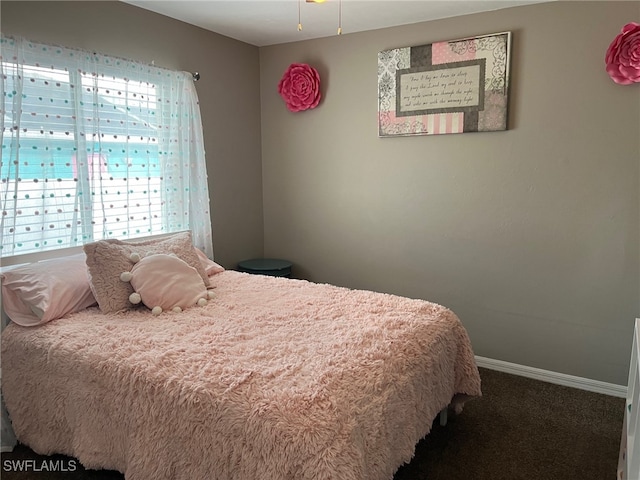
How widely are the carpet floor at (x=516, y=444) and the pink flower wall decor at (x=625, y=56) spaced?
189 cm

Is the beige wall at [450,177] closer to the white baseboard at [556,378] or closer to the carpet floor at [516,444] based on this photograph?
the white baseboard at [556,378]

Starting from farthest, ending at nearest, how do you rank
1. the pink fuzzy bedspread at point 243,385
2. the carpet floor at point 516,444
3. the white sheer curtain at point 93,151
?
1. the white sheer curtain at point 93,151
2. the carpet floor at point 516,444
3. the pink fuzzy bedspread at point 243,385

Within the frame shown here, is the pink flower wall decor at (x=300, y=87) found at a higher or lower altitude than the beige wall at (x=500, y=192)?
higher

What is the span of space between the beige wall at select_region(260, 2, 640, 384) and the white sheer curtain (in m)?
0.96

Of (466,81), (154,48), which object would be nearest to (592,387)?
(466,81)

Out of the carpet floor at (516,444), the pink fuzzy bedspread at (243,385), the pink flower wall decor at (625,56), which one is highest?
the pink flower wall decor at (625,56)

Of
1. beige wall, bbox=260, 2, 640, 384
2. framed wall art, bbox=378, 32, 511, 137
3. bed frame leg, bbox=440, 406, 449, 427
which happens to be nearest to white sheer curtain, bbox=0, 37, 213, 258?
beige wall, bbox=260, 2, 640, 384

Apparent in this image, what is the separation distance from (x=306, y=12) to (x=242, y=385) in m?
2.41

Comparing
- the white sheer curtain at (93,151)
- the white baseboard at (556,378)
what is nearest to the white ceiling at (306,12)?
the white sheer curtain at (93,151)

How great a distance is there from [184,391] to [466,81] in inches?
101

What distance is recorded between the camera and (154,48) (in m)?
3.11

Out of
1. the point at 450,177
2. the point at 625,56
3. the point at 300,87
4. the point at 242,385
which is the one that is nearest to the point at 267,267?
the point at 300,87

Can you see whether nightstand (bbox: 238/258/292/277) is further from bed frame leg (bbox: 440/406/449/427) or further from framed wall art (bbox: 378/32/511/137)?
bed frame leg (bbox: 440/406/449/427)

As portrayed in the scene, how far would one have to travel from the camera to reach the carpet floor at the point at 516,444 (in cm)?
221
